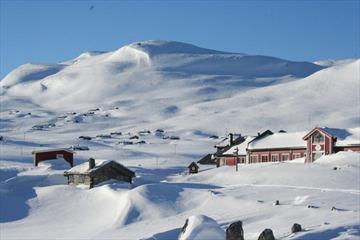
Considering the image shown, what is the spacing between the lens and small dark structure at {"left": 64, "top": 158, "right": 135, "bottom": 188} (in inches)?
1988

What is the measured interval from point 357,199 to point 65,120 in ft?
486

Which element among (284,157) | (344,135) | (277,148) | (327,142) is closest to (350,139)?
(344,135)

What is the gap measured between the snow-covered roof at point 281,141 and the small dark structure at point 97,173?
667 inches

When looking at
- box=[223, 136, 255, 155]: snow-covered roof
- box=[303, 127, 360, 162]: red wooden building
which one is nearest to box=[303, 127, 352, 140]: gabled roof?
box=[303, 127, 360, 162]: red wooden building

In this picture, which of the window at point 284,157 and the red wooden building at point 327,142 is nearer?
the red wooden building at point 327,142

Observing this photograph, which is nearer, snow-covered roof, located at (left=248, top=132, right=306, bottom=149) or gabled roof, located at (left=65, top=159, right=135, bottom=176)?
gabled roof, located at (left=65, top=159, right=135, bottom=176)

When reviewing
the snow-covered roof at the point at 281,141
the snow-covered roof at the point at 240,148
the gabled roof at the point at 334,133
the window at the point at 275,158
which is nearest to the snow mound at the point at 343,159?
the gabled roof at the point at 334,133

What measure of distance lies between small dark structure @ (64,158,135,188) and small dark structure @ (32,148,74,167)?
1668 cm

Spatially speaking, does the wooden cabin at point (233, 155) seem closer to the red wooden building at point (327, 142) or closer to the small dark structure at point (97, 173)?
the red wooden building at point (327, 142)

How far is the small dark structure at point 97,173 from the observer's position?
166 feet

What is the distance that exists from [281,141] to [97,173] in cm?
2093

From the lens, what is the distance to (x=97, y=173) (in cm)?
5075

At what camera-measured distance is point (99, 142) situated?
12469 cm

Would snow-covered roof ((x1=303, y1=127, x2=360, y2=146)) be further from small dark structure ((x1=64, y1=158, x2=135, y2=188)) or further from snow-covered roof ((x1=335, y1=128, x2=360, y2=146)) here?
small dark structure ((x1=64, y1=158, x2=135, y2=188))
